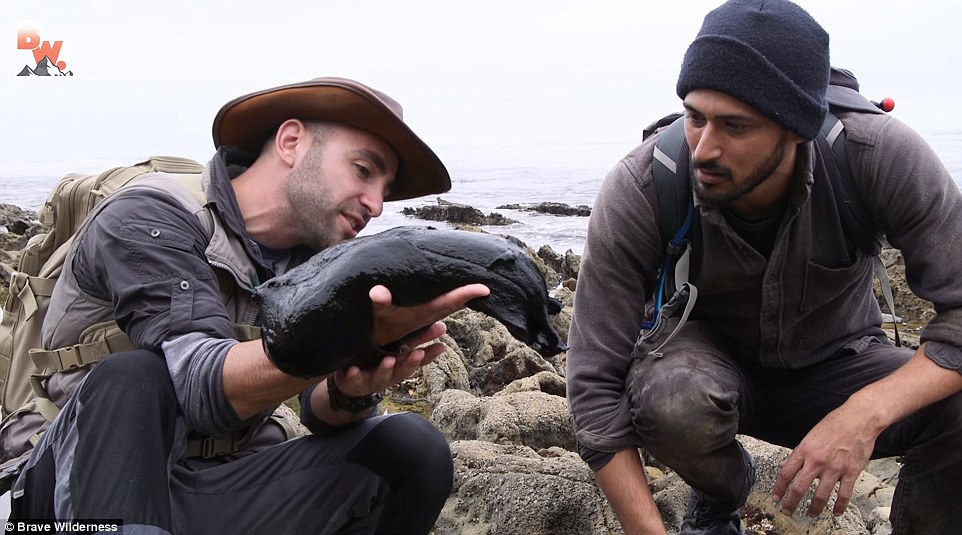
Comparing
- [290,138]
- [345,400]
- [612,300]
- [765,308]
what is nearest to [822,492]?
[765,308]

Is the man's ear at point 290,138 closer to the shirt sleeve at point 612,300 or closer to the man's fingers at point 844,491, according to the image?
the shirt sleeve at point 612,300

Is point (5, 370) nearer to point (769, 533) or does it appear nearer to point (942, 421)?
point (769, 533)

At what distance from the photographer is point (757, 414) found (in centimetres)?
383

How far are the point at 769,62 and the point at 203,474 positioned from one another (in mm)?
2685

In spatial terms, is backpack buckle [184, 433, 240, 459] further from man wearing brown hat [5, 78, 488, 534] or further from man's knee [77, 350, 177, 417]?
man's knee [77, 350, 177, 417]

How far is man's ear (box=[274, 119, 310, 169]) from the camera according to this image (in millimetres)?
3289

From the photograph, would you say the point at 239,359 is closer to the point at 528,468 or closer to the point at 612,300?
the point at 612,300

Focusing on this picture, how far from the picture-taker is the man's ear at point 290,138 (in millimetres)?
3289

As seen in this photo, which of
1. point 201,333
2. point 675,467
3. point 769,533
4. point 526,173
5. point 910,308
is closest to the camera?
point 201,333

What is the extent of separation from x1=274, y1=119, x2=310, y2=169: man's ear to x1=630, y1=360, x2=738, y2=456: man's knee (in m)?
1.77

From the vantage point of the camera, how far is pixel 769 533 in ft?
13.3

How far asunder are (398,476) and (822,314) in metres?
2.04

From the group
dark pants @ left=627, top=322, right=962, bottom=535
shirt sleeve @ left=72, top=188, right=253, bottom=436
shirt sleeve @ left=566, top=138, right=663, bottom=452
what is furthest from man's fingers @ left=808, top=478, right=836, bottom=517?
shirt sleeve @ left=72, top=188, right=253, bottom=436

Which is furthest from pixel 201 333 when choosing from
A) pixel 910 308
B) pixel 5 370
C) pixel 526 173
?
pixel 526 173
